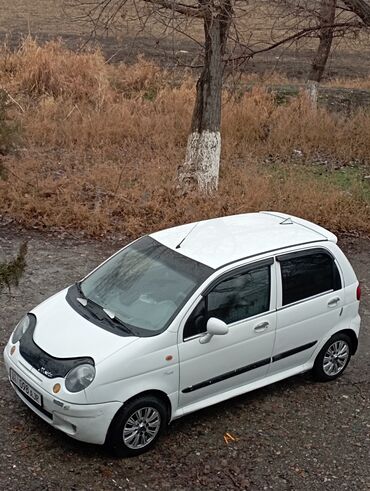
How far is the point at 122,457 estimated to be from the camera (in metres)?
5.70

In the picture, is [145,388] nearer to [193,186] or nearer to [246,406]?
[246,406]

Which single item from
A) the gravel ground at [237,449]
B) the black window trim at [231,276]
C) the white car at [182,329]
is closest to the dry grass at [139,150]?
the white car at [182,329]

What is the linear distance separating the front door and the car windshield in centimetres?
19

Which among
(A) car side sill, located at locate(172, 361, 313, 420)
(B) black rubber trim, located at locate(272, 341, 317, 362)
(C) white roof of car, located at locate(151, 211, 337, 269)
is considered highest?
(C) white roof of car, located at locate(151, 211, 337, 269)

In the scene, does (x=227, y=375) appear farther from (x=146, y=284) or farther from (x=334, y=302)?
(x=334, y=302)

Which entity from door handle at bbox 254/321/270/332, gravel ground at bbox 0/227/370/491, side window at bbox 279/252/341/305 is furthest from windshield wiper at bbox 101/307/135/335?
side window at bbox 279/252/341/305

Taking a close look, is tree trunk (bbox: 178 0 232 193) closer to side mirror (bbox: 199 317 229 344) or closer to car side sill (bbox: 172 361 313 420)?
car side sill (bbox: 172 361 313 420)

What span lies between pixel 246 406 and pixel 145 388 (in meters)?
1.34

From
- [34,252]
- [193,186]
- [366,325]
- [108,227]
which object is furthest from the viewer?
[193,186]

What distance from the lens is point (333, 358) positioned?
23.2 ft

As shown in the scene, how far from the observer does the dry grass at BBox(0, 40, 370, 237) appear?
11062mm

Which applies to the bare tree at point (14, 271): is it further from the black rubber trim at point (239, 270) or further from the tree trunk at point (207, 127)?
the tree trunk at point (207, 127)

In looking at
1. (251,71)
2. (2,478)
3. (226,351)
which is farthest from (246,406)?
(251,71)

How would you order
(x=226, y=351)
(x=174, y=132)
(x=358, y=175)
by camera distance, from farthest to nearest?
(x=174, y=132), (x=358, y=175), (x=226, y=351)
